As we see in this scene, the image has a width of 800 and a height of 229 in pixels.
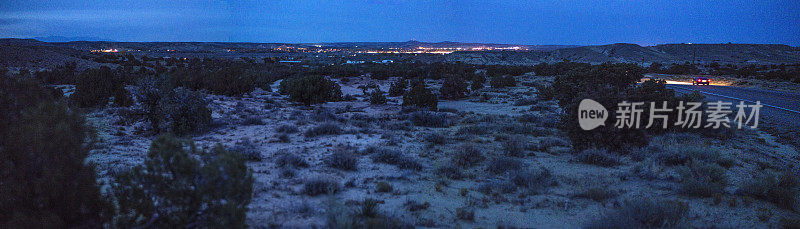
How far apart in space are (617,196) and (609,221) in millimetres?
1842

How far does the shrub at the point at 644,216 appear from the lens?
5258mm

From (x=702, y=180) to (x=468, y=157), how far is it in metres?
4.37

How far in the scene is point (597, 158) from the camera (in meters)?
9.07

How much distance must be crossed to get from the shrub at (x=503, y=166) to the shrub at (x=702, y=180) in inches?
114

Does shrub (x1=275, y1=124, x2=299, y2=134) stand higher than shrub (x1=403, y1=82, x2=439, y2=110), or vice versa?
shrub (x1=403, y1=82, x2=439, y2=110)

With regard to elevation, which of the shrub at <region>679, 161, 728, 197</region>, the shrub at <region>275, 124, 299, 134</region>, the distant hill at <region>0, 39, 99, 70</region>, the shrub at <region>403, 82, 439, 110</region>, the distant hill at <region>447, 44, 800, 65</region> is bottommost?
the shrub at <region>679, 161, 728, 197</region>

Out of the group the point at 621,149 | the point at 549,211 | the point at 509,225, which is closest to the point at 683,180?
the point at 621,149

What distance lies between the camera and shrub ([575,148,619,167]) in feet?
29.3

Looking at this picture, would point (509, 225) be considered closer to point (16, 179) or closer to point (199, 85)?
point (16, 179)

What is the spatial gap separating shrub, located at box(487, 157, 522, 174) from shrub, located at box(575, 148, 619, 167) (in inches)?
67.1

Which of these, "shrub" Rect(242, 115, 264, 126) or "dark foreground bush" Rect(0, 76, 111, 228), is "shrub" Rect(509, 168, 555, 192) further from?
"shrub" Rect(242, 115, 264, 126)

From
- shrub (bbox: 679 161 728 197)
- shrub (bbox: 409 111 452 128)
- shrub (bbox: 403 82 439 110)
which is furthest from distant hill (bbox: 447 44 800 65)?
shrub (bbox: 679 161 728 197)

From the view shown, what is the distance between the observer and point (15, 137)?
4.16m

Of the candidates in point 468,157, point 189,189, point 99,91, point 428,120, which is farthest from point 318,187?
point 99,91
